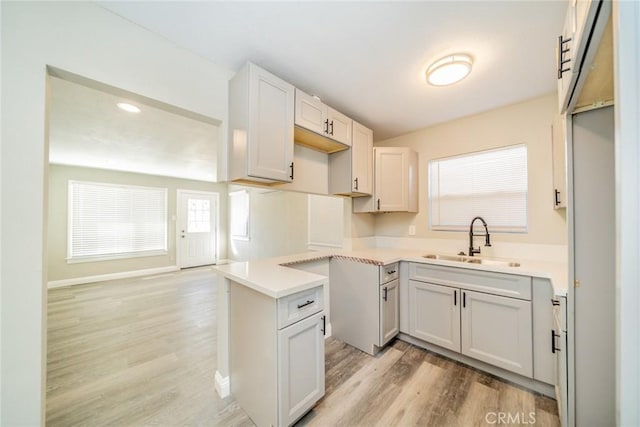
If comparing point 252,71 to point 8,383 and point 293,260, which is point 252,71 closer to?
→ point 293,260

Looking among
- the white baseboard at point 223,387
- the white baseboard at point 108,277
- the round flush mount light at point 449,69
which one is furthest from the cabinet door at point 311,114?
the white baseboard at point 108,277

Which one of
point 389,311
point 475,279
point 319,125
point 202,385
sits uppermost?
point 319,125

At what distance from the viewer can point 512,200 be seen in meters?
Result: 2.30

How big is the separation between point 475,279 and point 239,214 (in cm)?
563

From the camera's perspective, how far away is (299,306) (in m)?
1.37

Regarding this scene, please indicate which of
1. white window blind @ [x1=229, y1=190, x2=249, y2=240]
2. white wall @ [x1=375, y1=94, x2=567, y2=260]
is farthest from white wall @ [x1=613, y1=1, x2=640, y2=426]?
white window blind @ [x1=229, y1=190, x2=249, y2=240]

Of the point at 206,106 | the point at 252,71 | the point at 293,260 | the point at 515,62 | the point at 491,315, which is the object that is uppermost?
the point at 515,62

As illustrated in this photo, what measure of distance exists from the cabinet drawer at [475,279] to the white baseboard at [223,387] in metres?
1.85

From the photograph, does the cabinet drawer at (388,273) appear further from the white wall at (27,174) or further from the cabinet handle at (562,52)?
the white wall at (27,174)

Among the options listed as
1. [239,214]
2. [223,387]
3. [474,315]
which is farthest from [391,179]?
[239,214]

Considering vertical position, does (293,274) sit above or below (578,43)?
below

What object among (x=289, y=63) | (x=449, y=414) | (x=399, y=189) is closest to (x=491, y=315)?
(x=449, y=414)

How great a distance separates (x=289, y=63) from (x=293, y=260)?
1.65 metres

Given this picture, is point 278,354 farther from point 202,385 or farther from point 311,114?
point 311,114
